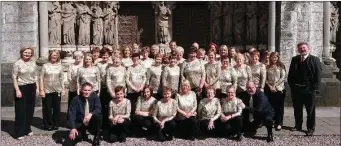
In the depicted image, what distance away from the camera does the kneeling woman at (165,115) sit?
24.3ft

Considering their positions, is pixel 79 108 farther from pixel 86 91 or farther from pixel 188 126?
pixel 188 126

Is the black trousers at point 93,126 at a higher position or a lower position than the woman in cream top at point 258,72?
lower

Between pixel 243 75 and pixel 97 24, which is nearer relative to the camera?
pixel 243 75

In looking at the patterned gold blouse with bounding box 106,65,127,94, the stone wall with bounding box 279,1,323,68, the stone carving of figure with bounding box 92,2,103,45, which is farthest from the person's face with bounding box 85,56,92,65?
the stone wall with bounding box 279,1,323,68

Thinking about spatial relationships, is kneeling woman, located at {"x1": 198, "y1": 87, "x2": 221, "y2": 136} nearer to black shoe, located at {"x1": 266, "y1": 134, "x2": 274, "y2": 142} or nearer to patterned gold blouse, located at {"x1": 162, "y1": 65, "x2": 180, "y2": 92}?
patterned gold blouse, located at {"x1": 162, "y1": 65, "x2": 180, "y2": 92}

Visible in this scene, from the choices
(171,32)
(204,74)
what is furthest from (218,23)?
(204,74)

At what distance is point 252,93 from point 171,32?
17.5 ft

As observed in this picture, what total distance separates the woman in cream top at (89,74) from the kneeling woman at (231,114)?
2.13m

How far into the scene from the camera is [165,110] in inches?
293

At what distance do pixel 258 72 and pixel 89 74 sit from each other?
289 centimetres

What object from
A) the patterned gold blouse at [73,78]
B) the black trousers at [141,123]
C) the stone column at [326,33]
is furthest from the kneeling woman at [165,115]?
the stone column at [326,33]

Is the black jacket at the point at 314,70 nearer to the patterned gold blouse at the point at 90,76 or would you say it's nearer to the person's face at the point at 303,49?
the person's face at the point at 303,49

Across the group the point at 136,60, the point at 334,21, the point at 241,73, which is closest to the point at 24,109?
the point at 136,60

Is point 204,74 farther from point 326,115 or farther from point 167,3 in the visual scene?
point 167,3
